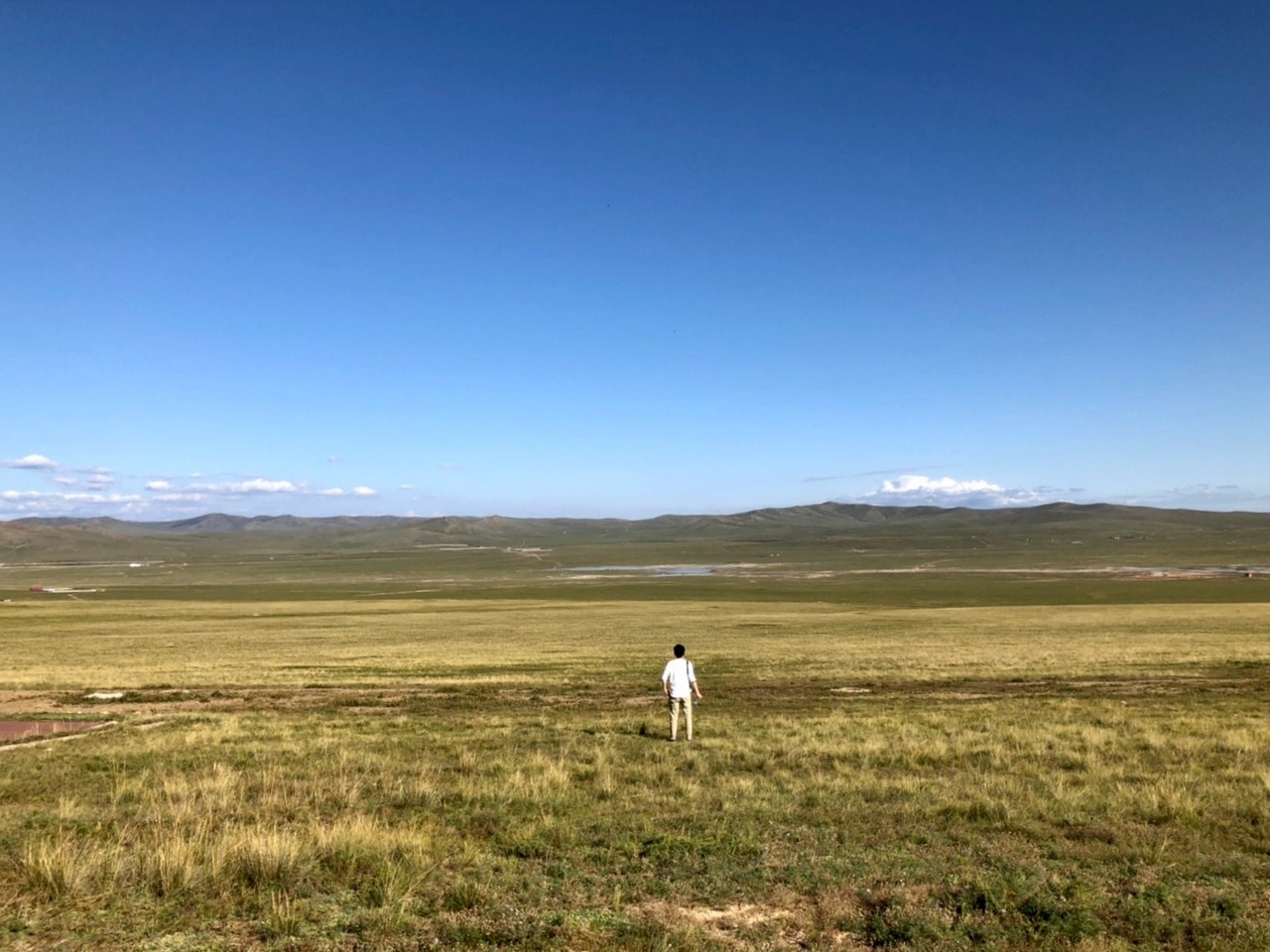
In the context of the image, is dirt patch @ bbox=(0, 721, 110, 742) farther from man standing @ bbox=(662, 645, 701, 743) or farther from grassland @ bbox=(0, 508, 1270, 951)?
man standing @ bbox=(662, 645, 701, 743)

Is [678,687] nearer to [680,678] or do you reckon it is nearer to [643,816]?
[680,678]

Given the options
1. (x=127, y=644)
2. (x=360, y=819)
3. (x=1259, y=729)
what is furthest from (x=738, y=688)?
(x=127, y=644)

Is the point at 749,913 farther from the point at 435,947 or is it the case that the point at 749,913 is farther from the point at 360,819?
the point at 360,819

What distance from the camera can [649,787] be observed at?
11109 mm

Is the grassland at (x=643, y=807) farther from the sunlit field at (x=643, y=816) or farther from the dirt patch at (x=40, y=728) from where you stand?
the dirt patch at (x=40, y=728)

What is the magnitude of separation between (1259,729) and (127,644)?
45.7m

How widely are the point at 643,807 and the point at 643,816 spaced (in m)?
0.47

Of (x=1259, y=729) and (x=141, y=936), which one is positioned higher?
(x=141, y=936)

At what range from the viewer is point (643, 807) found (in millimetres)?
9938

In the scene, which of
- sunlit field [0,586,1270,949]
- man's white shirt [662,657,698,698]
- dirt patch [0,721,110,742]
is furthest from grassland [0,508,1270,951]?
man's white shirt [662,657,698,698]

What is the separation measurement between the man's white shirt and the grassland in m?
0.95

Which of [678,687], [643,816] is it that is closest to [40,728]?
[678,687]

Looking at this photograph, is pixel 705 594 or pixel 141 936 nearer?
pixel 141 936

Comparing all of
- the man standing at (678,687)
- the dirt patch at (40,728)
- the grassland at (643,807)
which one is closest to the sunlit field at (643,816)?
the grassland at (643,807)
